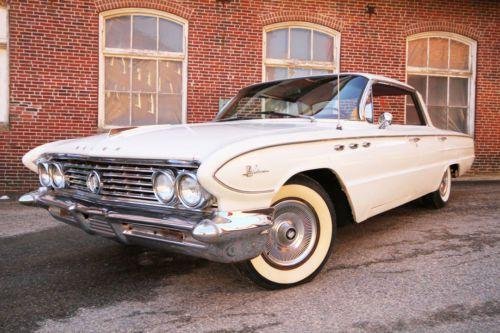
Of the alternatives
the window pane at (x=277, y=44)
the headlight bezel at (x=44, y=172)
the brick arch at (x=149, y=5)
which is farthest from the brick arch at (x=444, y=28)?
the headlight bezel at (x=44, y=172)

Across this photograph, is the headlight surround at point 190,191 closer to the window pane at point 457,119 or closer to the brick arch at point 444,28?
the brick arch at point 444,28

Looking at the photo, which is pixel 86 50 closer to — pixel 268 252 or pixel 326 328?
pixel 268 252

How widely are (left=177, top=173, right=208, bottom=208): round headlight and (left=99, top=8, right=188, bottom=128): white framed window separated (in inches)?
246

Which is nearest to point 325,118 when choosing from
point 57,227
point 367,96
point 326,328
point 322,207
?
point 367,96

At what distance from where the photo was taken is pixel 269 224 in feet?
9.33

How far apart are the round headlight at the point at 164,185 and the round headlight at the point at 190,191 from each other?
0.19 ft

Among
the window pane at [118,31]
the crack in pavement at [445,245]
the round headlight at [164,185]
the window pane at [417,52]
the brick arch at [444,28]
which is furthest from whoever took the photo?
the window pane at [417,52]

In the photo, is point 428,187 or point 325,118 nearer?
point 325,118

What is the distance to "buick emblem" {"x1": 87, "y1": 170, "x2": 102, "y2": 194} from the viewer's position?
322 centimetres

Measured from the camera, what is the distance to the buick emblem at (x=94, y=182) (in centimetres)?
322

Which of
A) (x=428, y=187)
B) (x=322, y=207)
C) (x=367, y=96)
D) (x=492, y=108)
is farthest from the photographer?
(x=492, y=108)

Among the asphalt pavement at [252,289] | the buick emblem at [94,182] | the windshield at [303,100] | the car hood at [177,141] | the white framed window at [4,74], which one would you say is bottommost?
the asphalt pavement at [252,289]

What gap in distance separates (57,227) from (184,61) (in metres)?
4.47

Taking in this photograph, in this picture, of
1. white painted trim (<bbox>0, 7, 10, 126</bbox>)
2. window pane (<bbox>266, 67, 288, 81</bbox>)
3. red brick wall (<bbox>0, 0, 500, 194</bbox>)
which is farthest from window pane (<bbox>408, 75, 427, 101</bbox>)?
white painted trim (<bbox>0, 7, 10, 126</bbox>)
